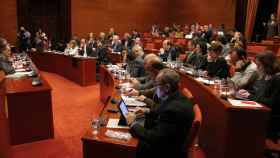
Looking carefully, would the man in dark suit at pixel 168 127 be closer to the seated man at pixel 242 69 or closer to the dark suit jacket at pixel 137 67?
the seated man at pixel 242 69

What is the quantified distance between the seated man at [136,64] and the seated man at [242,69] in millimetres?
1477

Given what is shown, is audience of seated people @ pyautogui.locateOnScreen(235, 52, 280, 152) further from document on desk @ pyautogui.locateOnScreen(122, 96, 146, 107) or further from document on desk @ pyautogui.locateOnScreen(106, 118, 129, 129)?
document on desk @ pyautogui.locateOnScreen(106, 118, 129, 129)

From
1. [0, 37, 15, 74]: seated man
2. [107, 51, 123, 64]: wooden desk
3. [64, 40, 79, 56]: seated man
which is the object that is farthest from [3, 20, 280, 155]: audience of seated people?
[64, 40, 79, 56]: seated man

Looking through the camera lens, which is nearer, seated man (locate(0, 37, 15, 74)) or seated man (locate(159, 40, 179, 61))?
seated man (locate(0, 37, 15, 74))

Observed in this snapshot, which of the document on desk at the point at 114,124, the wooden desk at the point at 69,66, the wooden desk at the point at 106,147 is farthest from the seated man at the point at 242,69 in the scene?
the wooden desk at the point at 69,66

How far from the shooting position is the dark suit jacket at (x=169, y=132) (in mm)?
2070

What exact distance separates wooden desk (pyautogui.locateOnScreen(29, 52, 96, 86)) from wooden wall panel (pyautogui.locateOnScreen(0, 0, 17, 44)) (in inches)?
106

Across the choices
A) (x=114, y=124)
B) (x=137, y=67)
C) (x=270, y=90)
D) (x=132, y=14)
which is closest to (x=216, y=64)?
(x=137, y=67)

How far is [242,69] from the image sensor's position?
14.4ft

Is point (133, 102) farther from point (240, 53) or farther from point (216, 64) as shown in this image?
point (216, 64)

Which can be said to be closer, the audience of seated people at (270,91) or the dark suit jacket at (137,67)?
the audience of seated people at (270,91)

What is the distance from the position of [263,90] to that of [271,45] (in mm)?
6072

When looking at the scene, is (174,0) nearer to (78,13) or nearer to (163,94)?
(78,13)

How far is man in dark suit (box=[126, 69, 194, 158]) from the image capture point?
6.80 ft
